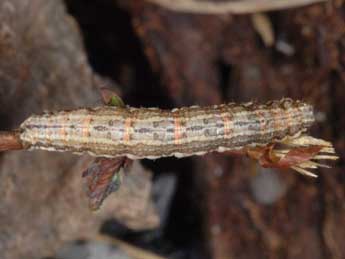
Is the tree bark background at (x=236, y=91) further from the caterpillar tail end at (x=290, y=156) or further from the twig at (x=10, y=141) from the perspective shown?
the twig at (x=10, y=141)

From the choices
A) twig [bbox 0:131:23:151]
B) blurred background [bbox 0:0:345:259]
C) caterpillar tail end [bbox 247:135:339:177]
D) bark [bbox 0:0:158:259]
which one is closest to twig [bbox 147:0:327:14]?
blurred background [bbox 0:0:345:259]

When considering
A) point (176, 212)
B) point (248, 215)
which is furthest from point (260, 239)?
point (176, 212)

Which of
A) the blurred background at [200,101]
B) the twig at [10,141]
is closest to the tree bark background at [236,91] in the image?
the blurred background at [200,101]

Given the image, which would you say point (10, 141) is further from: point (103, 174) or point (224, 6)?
point (224, 6)

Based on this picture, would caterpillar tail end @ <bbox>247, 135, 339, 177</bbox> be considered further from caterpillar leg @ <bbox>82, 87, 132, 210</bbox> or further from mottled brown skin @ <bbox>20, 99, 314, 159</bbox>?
caterpillar leg @ <bbox>82, 87, 132, 210</bbox>

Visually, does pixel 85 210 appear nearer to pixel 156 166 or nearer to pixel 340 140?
pixel 156 166
